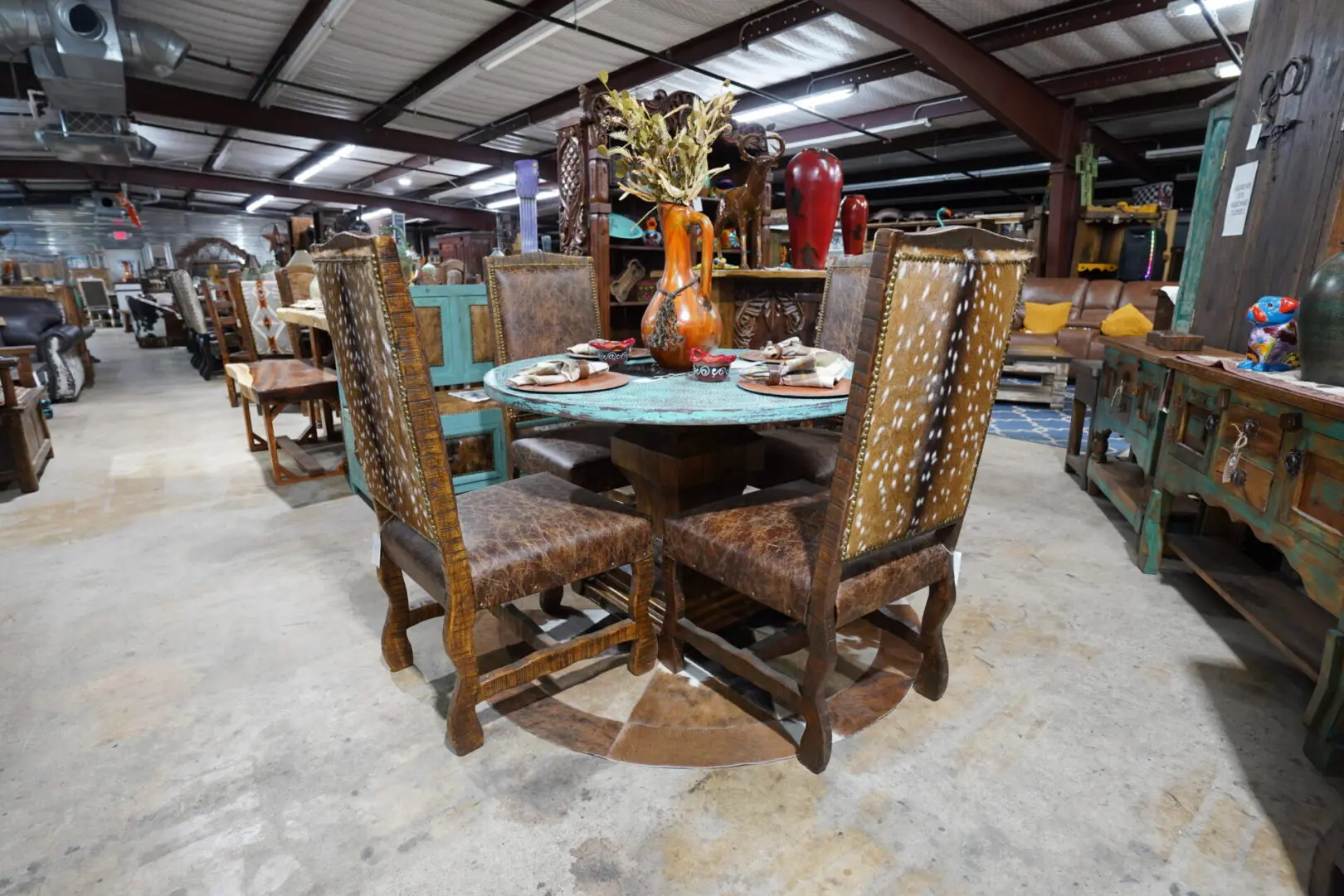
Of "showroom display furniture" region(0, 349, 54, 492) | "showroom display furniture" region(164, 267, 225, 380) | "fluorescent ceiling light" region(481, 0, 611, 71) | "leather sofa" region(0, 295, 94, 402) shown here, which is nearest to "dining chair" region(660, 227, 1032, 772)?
"showroom display furniture" region(0, 349, 54, 492)

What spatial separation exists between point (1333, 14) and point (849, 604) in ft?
8.29

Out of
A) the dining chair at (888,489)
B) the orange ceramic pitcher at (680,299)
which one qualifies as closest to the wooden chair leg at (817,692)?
the dining chair at (888,489)

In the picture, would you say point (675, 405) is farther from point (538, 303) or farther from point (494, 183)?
point (494, 183)

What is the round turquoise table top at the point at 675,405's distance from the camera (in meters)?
1.44

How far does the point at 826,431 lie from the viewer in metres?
2.52

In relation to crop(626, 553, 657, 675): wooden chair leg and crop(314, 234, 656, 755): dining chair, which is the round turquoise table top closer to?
crop(314, 234, 656, 755): dining chair

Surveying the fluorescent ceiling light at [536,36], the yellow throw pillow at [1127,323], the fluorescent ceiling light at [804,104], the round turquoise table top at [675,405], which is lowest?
the yellow throw pillow at [1127,323]

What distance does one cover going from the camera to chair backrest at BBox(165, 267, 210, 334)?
6.88 meters

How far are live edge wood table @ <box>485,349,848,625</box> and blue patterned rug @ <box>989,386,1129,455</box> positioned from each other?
2631 millimetres

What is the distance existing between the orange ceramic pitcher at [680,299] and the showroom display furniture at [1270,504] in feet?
4.60

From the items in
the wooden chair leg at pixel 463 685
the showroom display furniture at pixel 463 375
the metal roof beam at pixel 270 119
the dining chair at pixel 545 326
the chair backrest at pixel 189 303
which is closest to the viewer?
the wooden chair leg at pixel 463 685

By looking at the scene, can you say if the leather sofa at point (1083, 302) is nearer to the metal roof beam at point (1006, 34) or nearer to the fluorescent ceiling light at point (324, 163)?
the metal roof beam at point (1006, 34)

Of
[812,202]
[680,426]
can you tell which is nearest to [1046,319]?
[812,202]

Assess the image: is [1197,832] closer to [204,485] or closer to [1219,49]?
[204,485]
